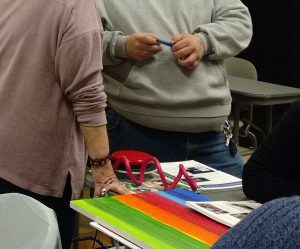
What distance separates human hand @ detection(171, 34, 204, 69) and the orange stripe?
578 mm

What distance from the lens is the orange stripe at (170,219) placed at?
3.57 ft

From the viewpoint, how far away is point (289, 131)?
1482 millimetres

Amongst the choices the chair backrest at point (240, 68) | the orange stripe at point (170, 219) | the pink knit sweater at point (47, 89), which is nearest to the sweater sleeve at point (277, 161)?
the orange stripe at point (170, 219)

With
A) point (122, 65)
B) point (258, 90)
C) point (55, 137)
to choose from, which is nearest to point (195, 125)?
point (122, 65)

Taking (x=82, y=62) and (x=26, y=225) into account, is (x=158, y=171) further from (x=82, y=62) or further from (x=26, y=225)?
(x=26, y=225)

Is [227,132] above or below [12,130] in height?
below

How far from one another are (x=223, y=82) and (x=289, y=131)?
44 cm

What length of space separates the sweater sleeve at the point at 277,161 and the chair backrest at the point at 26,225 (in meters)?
0.66

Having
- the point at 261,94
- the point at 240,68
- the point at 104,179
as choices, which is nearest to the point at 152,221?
the point at 104,179

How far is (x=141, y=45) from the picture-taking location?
5.59 ft

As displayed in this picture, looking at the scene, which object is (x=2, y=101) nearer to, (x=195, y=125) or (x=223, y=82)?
(x=195, y=125)

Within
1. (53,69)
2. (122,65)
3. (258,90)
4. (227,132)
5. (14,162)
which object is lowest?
(258,90)

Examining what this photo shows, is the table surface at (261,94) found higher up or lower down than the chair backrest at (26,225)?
lower down

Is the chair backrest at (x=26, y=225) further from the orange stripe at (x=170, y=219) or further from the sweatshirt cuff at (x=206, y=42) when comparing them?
the sweatshirt cuff at (x=206, y=42)
